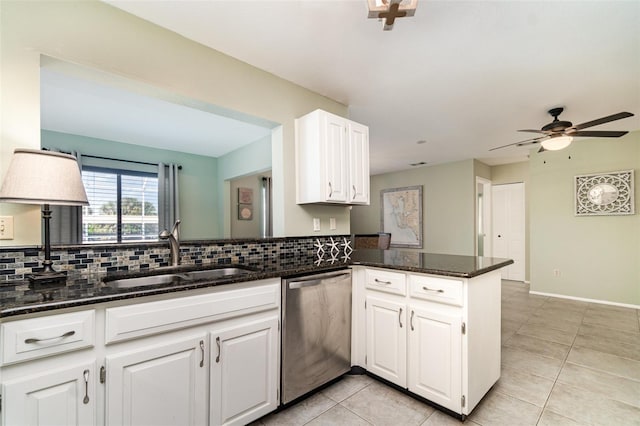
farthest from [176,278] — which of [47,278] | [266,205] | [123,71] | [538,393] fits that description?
[266,205]

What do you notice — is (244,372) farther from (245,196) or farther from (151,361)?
(245,196)

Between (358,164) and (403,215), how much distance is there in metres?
4.43

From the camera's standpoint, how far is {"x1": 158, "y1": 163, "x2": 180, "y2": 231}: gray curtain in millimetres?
4770

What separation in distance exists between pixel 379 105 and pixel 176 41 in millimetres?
2045

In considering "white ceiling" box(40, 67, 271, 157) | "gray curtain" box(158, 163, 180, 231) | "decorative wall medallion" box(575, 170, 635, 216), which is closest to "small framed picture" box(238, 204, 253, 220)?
"gray curtain" box(158, 163, 180, 231)

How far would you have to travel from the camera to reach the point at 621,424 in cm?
168

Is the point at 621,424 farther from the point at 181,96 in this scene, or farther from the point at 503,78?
the point at 181,96

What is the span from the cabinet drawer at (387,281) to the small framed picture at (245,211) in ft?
12.8

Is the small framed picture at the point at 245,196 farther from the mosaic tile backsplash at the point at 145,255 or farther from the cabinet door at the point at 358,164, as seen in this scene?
the cabinet door at the point at 358,164

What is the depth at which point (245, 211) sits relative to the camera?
5.59 metres

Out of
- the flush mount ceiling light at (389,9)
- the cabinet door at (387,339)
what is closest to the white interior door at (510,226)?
the cabinet door at (387,339)

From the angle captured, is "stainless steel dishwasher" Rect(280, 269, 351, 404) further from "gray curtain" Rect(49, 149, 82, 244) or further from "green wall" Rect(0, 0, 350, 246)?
"gray curtain" Rect(49, 149, 82, 244)

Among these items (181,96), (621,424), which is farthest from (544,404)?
(181,96)

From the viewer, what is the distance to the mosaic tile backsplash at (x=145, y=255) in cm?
139
